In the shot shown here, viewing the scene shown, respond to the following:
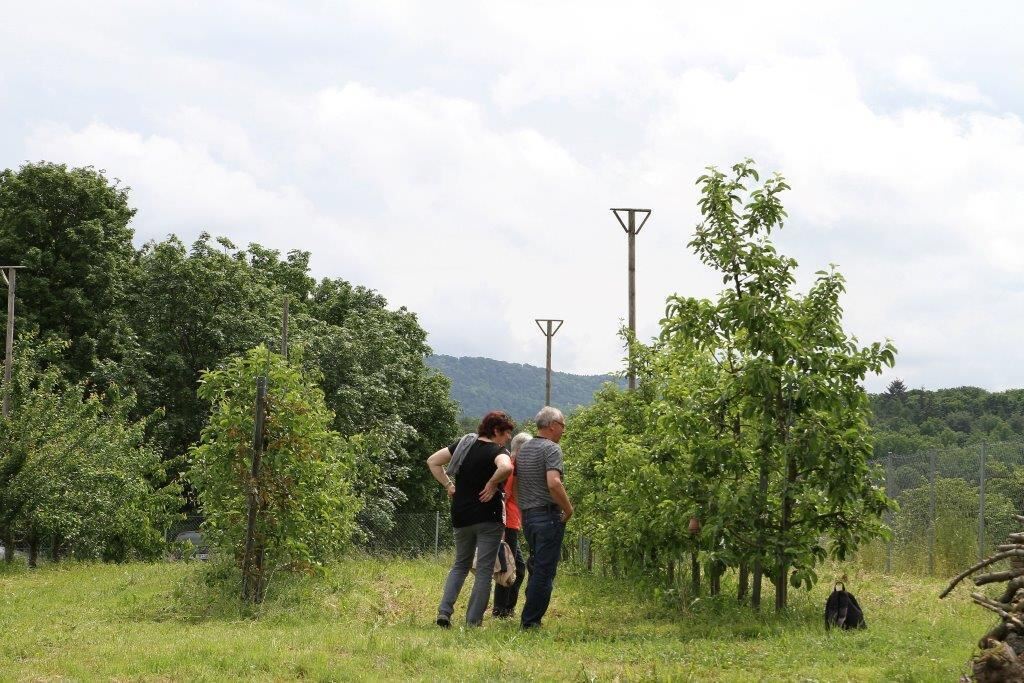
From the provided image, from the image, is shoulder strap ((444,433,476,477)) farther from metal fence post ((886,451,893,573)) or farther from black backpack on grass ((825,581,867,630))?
metal fence post ((886,451,893,573))

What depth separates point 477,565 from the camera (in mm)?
10469

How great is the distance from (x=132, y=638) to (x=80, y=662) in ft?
4.02

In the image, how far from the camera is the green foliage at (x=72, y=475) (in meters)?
19.8

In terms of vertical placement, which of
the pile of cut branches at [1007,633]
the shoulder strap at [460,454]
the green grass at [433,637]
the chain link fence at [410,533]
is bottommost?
the chain link fence at [410,533]

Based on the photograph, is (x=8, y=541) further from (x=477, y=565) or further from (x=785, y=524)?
(x=785, y=524)

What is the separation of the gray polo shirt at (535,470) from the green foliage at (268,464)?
2769mm

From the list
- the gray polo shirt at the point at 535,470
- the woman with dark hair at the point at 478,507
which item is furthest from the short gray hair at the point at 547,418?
the woman with dark hair at the point at 478,507

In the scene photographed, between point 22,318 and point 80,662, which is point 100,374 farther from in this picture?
point 80,662

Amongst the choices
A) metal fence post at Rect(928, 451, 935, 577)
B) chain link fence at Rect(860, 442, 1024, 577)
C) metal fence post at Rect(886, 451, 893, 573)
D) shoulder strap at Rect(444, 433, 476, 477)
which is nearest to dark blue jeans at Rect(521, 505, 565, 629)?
shoulder strap at Rect(444, 433, 476, 477)

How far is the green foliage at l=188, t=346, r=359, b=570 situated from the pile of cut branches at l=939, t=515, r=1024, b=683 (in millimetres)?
6984

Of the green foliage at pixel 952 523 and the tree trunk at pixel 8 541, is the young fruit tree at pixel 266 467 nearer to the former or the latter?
the tree trunk at pixel 8 541

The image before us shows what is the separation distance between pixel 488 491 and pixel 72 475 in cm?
1266

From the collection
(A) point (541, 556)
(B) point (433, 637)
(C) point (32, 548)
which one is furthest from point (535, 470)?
(C) point (32, 548)

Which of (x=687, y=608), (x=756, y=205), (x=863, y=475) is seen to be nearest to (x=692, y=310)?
(x=756, y=205)
